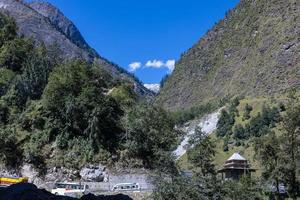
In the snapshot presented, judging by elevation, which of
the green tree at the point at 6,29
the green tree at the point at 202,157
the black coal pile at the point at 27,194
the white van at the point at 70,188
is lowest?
the black coal pile at the point at 27,194

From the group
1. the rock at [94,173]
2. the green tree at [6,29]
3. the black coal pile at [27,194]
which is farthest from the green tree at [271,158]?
the green tree at [6,29]

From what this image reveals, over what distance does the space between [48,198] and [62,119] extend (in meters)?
42.6

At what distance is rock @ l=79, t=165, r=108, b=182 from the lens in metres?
58.6

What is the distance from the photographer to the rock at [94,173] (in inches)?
2308

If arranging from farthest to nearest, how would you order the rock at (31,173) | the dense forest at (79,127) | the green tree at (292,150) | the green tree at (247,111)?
the green tree at (247,111) < the green tree at (292,150) < the dense forest at (79,127) < the rock at (31,173)

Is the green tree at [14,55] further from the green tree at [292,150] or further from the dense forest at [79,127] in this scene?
the green tree at [292,150]

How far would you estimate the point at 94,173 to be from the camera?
2333 inches

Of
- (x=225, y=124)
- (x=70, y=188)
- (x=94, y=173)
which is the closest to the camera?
(x=70, y=188)

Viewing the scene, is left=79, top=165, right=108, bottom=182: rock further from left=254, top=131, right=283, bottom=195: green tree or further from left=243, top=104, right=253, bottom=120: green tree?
left=243, top=104, right=253, bottom=120: green tree

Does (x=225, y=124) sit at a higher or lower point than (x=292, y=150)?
higher

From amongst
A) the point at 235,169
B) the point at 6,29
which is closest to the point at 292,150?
the point at 235,169

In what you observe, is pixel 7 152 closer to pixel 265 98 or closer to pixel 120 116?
pixel 120 116

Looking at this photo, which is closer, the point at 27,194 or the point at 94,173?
the point at 27,194

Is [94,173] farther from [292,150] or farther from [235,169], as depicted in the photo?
[235,169]
